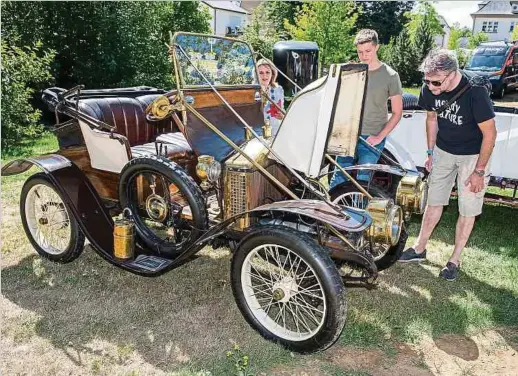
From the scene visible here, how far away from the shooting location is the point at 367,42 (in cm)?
393

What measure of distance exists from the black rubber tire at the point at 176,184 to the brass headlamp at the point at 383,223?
112 cm

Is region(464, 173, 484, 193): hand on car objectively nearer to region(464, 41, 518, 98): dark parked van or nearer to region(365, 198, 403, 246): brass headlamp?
region(365, 198, 403, 246): brass headlamp

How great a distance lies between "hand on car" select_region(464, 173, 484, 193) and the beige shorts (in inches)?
3.7

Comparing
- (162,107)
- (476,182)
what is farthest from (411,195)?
(162,107)

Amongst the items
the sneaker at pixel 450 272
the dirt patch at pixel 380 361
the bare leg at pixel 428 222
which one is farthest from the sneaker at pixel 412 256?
the dirt patch at pixel 380 361

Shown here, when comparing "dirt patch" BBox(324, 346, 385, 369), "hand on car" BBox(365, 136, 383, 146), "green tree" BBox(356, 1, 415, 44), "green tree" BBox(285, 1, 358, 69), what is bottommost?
"dirt patch" BBox(324, 346, 385, 369)

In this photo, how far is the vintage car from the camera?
2.85 meters

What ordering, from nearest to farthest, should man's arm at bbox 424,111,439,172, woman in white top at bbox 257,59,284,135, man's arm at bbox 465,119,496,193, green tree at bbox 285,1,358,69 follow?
man's arm at bbox 465,119,496,193 → man's arm at bbox 424,111,439,172 → woman in white top at bbox 257,59,284,135 → green tree at bbox 285,1,358,69

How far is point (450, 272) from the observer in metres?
3.96

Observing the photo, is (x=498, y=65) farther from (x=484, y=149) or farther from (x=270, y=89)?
(x=484, y=149)

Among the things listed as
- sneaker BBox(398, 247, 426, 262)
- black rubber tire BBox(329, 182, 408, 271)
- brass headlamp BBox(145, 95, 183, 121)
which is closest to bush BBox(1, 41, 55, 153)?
brass headlamp BBox(145, 95, 183, 121)

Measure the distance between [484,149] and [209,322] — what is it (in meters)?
2.37

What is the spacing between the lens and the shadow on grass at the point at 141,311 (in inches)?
117

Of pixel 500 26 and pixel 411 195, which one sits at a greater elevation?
pixel 500 26
